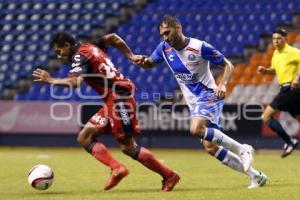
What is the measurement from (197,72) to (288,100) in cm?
514

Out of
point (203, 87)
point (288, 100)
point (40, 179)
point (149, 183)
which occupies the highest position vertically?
point (203, 87)

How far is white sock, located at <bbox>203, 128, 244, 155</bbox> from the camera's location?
26.5ft

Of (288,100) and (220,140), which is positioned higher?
(220,140)

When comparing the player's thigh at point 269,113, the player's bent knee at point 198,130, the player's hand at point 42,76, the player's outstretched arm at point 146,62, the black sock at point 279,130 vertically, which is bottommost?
the black sock at point 279,130

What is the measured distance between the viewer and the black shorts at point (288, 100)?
1311cm

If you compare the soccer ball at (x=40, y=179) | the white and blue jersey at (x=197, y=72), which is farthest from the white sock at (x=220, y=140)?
the soccer ball at (x=40, y=179)

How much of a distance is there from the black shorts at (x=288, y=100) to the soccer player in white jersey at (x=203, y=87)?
16.3 feet

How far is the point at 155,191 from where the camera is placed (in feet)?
26.6

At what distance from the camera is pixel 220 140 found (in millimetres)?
8141

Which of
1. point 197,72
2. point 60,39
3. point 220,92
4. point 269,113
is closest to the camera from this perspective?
point 220,92

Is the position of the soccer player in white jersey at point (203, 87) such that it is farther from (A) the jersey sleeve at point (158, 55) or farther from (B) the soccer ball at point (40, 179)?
(B) the soccer ball at point (40, 179)

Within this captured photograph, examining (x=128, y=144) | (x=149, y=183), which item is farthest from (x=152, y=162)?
(x=149, y=183)

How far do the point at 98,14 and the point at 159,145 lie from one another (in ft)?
19.5

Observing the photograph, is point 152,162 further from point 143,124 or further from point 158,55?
point 143,124
